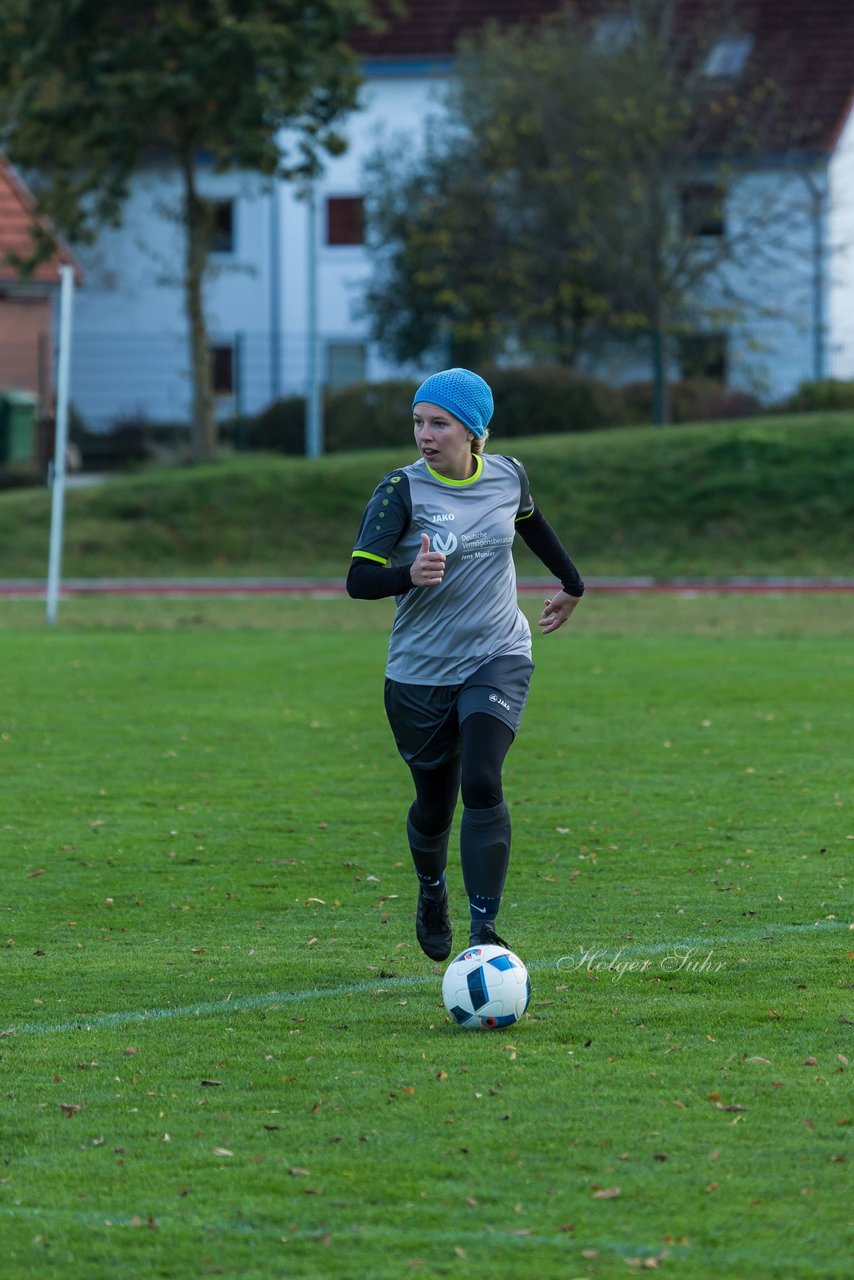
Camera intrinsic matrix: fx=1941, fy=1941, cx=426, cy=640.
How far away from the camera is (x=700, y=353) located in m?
38.4

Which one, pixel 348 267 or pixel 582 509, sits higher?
pixel 348 267

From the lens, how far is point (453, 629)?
6.20 m

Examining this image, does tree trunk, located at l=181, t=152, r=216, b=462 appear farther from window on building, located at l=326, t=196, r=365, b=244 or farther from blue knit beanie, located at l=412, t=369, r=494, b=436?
blue knit beanie, located at l=412, t=369, r=494, b=436

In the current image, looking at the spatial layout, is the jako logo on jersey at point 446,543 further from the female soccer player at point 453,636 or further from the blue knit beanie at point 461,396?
the blue knit beanie at point 461,396

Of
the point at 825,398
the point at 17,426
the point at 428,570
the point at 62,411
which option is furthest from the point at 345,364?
the point at 428,570

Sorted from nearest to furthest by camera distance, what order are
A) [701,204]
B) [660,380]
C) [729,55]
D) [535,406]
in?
[660,380] → [535,406] → [701,204] → [729,55]

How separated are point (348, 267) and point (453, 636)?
145 ft

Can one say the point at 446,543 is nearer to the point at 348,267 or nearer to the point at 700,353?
the point at 700,353

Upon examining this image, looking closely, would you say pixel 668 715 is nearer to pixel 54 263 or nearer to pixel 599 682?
pixel 599 682

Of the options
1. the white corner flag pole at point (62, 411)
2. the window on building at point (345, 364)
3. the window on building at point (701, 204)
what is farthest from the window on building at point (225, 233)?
the white corner flag pole at point (62, 411)

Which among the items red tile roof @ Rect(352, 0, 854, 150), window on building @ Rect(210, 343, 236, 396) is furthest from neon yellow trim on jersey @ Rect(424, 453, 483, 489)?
window on building @ Rect(210, 343, 236, 396)

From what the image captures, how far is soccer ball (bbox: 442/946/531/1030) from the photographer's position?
18.2ft

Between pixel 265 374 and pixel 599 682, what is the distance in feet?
77.8

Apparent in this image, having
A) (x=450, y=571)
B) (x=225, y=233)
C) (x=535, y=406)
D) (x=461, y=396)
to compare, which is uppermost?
(x=225, y=233)
